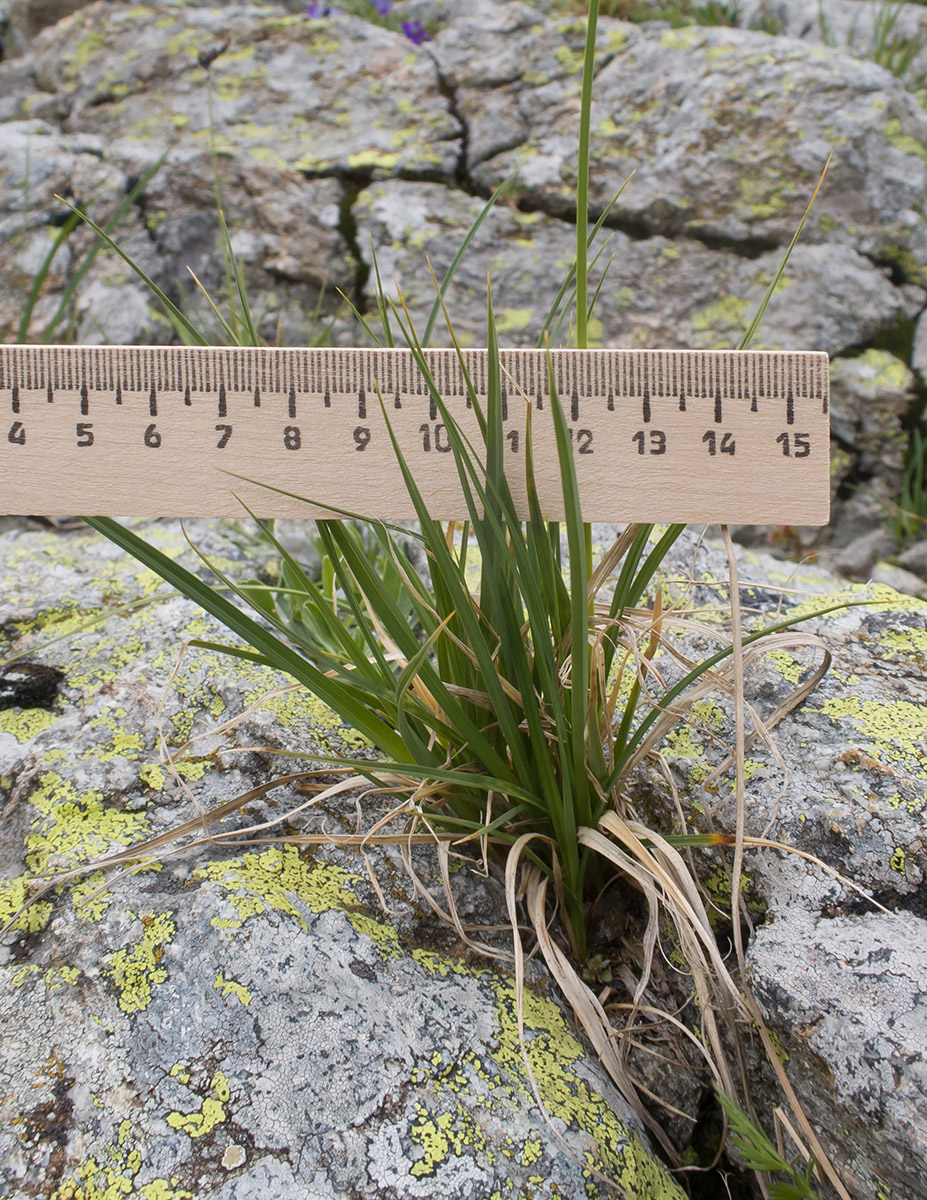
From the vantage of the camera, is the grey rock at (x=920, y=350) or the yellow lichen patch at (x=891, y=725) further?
the grey rock at (x=920, y=350)

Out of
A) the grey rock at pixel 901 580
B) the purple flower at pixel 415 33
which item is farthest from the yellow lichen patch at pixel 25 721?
the purple flower at pixel 415 33

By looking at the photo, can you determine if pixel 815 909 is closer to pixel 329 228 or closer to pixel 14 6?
pixel 329 228

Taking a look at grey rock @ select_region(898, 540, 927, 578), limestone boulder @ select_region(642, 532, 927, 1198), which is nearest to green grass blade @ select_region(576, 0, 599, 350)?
limestone boulder @ select_region(642, 532, 927, 1198)

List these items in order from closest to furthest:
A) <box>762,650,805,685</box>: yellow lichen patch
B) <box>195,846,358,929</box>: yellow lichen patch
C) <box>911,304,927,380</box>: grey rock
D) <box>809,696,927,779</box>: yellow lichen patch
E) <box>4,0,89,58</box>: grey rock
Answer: <box>195,846,358,929</box>: yellow lichen patch → <box>809,696,927,779</box>: yellow lichen patch → <box>762,650,805,685</box>: yellow lichen patch → <box>911,304,927,380</box>: grey rock → <box>4,0,89,58</box>: grey rock

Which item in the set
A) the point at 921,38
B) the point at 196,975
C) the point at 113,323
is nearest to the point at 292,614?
the point at 196,975

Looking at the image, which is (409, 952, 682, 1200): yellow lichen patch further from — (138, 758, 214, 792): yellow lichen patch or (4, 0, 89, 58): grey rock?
(4, 0, 89, 58): grey rock

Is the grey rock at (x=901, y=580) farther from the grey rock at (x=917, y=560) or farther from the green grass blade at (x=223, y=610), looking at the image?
the green grass blade at (x=223, y=610)
